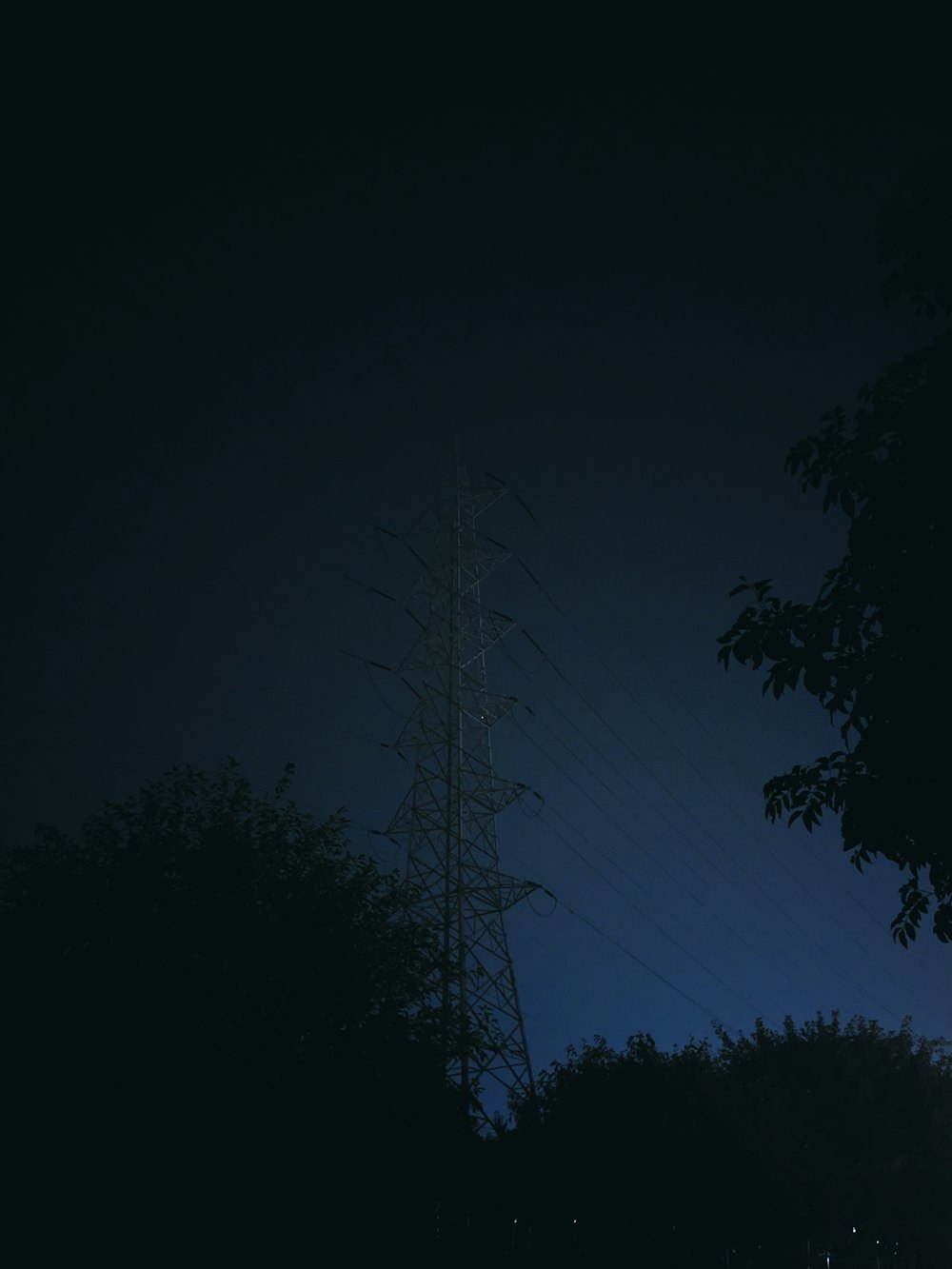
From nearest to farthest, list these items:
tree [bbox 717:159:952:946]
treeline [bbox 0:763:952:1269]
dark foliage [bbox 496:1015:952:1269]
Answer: tree [bbox 717:159:952:946], treeline [bbox 0:763:952:1269], dark foliage [bbox 496:1015:952:1269]

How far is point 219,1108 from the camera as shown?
17203 millimetres

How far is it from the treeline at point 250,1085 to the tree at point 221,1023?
0.13 ft

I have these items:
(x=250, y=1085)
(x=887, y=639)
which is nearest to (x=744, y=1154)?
(x=250, y=1085)

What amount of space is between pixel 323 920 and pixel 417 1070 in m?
3.65

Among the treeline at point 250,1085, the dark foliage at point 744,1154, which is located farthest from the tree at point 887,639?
the dark foliage at point 744,1154

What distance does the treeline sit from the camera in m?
16.4

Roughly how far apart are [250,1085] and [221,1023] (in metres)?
1.25

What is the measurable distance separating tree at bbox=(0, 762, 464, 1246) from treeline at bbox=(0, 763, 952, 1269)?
0.04 m

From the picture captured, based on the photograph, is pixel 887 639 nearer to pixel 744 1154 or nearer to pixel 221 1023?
pixel 221 1023

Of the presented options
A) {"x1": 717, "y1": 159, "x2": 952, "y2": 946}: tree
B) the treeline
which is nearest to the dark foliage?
→ the treeline

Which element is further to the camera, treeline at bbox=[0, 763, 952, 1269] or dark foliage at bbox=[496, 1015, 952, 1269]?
dark foliage at bbox=[496, 1015, 952, 1269]

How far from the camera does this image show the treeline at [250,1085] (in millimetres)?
16406

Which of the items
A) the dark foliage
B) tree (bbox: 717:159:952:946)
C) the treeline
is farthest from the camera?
the dark foliage

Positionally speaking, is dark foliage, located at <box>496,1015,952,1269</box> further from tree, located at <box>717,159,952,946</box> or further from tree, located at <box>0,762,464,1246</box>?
tree, located at <box>717,159,952,946</box>
